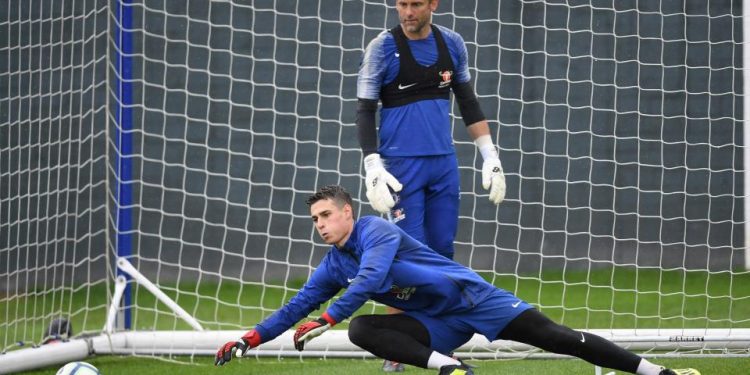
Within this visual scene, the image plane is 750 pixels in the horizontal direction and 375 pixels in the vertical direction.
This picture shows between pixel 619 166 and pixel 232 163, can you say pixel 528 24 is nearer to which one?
pixel 619 166

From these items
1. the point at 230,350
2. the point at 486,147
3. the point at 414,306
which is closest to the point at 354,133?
the point at 486,147

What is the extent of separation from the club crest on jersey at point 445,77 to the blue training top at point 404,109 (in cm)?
7

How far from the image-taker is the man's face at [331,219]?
4.61 metres

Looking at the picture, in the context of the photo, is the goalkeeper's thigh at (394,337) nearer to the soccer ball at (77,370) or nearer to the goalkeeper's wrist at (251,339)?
the goalkeeper's wrist at (251,339)

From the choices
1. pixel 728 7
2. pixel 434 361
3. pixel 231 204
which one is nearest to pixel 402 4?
pixel 434 361

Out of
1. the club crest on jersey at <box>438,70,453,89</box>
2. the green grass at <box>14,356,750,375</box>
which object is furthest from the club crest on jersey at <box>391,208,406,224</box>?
the green grass at <box>14,356,750,375</box>

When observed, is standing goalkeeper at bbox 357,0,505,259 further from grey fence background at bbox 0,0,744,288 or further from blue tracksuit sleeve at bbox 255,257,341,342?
grey fence background at bbox 0,0,744,288

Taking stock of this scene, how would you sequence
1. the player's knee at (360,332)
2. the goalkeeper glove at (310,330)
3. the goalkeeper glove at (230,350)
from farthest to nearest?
the player's knee at (360,332) → the goalkeeper glove at (230,350) → the goalkeeper glove at (310,330)

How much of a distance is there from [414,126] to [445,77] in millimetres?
294

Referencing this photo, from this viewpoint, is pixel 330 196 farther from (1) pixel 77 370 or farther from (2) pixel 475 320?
(1) pixel 77 370

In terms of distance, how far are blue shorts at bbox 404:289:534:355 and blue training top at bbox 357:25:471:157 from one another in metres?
1.06

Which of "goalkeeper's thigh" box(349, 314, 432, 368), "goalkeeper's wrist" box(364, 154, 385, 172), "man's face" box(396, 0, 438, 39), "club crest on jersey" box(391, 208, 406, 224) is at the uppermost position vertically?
"man's face" box(396, 0, 438, 39)

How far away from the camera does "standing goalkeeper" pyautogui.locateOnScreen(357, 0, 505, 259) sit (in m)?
5.54

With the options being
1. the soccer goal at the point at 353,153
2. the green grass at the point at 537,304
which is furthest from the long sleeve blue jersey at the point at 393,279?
the soccer goal at the point at 353,153
